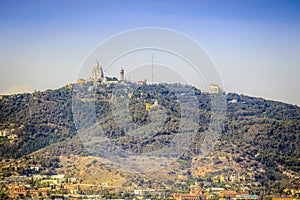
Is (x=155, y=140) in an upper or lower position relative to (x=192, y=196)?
upper

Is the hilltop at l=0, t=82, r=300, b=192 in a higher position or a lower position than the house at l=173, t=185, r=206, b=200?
higher

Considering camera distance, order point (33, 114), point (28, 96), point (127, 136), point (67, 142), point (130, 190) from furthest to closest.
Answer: point (28, 96) < point (33, 114) < point (67, 142) < point (127, 136) < point (130, 190)

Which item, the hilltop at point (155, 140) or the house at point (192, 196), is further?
the hilltop at point (155, 140)

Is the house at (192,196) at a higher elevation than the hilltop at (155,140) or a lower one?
lower

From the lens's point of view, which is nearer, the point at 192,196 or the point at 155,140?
the point at 192,196

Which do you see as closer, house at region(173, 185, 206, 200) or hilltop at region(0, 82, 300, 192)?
house at region(173, 185, 206, 200)

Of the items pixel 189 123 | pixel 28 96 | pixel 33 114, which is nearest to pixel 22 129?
pixel 33 114

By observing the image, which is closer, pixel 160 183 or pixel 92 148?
pixel 160 183

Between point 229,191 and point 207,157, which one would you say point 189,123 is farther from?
point 229,191
